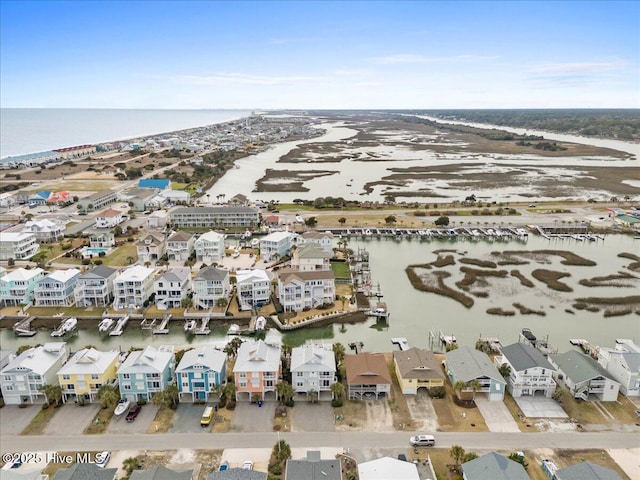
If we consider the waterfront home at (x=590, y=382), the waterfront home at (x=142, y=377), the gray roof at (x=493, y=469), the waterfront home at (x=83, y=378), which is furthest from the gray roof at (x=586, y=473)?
the waterfront home at (x=83, y=378)

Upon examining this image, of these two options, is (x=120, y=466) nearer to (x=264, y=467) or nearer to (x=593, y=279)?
(x=264, y=467)

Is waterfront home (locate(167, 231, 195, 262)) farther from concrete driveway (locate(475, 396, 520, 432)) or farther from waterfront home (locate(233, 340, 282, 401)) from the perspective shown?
concrete driveway (locate(475, 396, 520, 432))

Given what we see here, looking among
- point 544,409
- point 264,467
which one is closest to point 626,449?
point 544,409

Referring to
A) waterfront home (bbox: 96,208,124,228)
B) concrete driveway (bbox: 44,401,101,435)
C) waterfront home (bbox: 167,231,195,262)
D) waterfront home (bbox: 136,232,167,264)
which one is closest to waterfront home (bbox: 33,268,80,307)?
waterfront home (bbox: 136,232,167,264)

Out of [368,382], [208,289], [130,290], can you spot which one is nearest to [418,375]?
[368,382]

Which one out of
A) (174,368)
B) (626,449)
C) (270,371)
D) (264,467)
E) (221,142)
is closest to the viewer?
(264,467)
